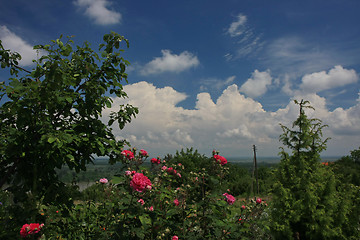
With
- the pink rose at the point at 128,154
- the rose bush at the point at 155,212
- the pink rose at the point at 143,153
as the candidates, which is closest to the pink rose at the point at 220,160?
the rose bush at the point at 155,212

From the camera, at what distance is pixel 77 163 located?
308 cm

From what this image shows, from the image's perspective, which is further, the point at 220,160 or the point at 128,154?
the point at 220,160

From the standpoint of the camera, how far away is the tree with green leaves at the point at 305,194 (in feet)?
17.8

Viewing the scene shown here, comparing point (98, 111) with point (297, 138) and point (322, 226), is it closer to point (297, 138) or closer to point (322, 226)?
point (297, 138)

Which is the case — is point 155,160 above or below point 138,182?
above

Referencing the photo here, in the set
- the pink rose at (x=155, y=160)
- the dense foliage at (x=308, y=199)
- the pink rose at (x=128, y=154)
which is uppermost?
the pink rose at (x=128, y=154)

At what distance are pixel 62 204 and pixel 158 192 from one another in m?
1.30

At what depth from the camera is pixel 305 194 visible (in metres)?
5.47

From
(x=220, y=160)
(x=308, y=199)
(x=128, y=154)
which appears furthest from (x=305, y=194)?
(x=128, y=154)

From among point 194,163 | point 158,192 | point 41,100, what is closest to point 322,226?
point 158,192

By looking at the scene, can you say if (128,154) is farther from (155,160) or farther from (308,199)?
(308,199)

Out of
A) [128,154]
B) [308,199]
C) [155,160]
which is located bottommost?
[308,199]

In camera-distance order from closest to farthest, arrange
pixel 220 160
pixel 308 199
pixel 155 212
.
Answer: pixel 155 212
pixel 220 160
pixel 308 199

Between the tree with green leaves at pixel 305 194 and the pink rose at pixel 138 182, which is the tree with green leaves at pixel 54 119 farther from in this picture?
the tree with green leaves at pixel 305 194
